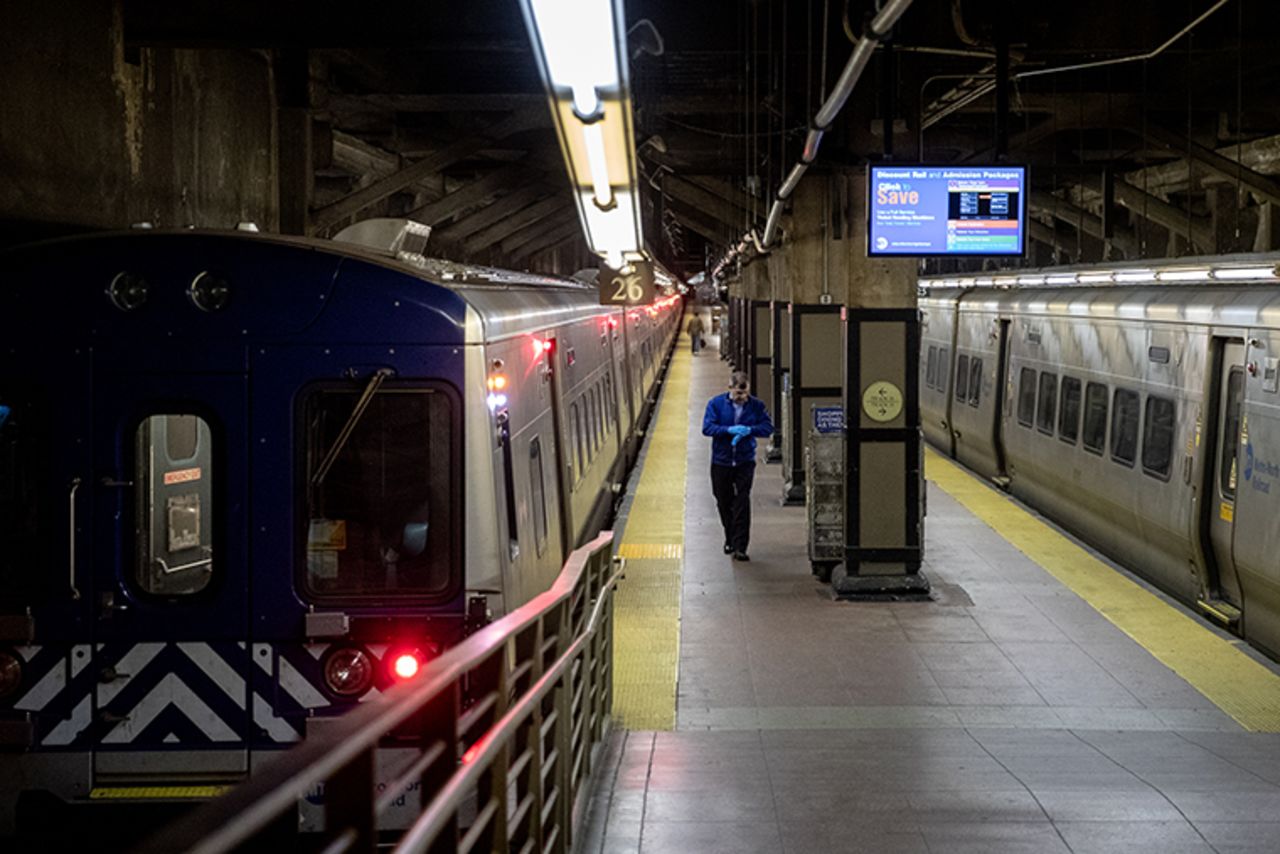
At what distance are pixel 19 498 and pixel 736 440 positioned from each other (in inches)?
334

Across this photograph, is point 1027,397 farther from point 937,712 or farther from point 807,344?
point 937,712

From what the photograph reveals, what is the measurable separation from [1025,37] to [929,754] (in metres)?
5.56

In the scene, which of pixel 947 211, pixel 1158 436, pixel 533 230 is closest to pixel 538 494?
pixel 947 211

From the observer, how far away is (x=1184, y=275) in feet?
41.5

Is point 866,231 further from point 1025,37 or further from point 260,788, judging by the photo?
point 260,788

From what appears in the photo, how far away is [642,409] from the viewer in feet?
97.1

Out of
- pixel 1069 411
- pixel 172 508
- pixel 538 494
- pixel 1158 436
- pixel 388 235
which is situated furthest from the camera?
pixel 1069 411

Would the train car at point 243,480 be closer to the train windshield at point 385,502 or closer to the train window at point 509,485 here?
the train windshield at point 385,502

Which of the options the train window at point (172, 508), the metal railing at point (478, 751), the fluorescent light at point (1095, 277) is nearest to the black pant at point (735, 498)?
the fluorescent light at point (1095, 277)

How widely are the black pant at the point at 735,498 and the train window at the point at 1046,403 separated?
13.6 feet

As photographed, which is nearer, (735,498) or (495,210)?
(735,498)

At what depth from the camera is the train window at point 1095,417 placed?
15079 mm

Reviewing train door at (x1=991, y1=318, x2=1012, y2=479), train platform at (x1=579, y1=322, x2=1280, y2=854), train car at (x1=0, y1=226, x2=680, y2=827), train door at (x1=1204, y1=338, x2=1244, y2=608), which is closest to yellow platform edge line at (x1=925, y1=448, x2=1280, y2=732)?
train platform at (x1=579, y1=322, x2=1280, y2=854)

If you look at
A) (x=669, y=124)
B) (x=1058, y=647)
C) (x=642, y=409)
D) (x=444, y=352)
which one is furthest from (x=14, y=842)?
(x=642, y=409)
